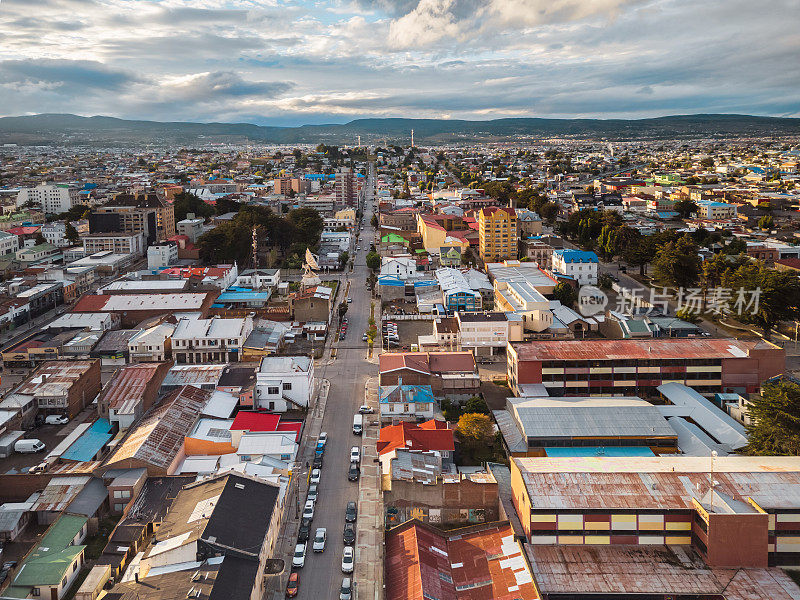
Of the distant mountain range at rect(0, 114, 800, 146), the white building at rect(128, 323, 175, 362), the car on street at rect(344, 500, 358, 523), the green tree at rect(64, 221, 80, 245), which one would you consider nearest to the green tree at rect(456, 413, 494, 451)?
the car on street at rect(344, 500, 358, 523)

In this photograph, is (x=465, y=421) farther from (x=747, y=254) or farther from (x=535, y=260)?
(x=747, y=254)

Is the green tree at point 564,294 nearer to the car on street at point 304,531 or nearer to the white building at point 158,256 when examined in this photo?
the car on street at point 304,531

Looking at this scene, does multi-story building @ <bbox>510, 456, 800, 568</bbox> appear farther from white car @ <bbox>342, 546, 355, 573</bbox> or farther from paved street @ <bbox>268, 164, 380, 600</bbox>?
paved street @ <bbox>268, 164, 380, 600</bbox>

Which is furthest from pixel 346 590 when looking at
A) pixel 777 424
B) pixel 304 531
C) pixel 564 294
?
pixel 564 294

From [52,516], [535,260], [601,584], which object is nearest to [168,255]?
[535,260]

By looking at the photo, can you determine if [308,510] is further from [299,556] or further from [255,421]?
[255,421]

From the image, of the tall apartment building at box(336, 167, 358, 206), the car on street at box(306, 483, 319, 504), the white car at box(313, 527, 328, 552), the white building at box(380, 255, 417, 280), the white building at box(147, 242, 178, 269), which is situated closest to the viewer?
the white car at box(313, 527, 328, 552)
